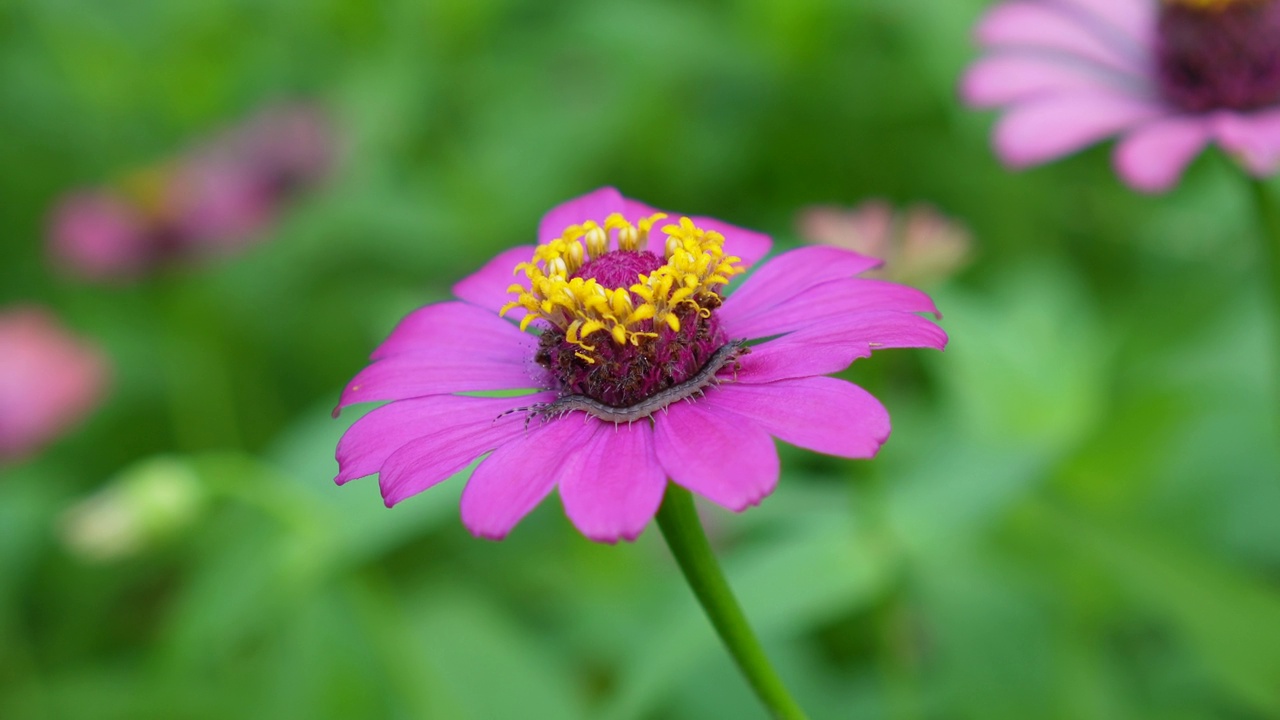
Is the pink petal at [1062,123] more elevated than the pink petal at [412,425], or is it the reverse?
the pink petal at [1062,123]

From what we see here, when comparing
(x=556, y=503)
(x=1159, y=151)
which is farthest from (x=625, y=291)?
(x=556, y=503)

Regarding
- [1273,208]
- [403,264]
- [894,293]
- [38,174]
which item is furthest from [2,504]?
[1273,208]

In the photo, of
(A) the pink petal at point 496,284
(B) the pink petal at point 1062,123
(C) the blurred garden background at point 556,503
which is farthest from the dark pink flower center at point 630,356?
(B) the pink petal at point 1062,123

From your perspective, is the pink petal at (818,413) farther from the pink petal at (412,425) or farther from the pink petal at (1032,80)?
the pink petal at (1032,80)

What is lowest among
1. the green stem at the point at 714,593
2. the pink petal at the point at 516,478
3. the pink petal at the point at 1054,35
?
the green stem at the point at 714,593

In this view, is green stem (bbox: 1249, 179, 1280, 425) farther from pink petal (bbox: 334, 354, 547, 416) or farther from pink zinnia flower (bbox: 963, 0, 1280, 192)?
pink petal (bbox: 334, 354, 547, 416)

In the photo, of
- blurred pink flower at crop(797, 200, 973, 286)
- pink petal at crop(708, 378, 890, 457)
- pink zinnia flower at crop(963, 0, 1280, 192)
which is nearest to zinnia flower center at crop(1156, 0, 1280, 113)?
pink zinnia flower at crop(963, 0, 1280, 192)

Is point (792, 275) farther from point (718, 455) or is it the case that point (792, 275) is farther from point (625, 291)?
point (718, 455)
